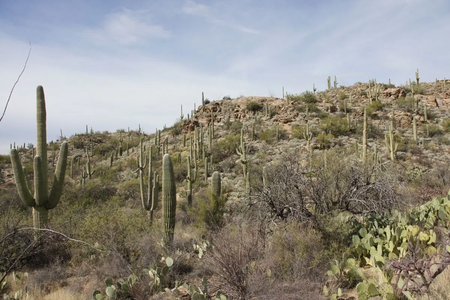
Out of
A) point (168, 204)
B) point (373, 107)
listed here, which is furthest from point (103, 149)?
point (168, 204)

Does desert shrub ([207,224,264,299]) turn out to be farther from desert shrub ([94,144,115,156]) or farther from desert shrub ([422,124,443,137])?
desert shrub ([94,144,115,156])

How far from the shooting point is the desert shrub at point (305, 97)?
115 ft

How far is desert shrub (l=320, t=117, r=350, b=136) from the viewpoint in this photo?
28.2m

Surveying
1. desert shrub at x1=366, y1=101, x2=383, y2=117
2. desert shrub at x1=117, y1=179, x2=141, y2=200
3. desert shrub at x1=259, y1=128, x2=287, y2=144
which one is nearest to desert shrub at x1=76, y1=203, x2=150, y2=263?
desert shrub at x1=117, y1=179, x2=141, y2=200

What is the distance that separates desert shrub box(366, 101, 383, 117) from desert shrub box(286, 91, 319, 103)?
5.74 metres

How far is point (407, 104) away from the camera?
104 ft

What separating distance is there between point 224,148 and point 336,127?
9.97 metres

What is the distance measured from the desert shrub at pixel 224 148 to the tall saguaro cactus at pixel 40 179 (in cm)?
1771

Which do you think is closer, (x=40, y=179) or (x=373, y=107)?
(x=40, y=179)

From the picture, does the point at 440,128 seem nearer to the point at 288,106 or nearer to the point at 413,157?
the point at 413,157

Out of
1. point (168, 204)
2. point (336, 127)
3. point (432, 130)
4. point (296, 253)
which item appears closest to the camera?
point (296, 253)

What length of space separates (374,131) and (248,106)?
1348cm

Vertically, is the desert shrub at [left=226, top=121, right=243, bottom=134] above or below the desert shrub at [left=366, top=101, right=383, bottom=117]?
below

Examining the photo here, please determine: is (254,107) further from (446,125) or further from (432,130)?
(446,125)
